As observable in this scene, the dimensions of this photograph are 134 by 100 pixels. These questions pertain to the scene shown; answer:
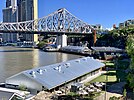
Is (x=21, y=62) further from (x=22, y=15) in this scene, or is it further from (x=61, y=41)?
(x=22, y=15)

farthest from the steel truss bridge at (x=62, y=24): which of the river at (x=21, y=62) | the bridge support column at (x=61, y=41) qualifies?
the river at (x=21, y=62)

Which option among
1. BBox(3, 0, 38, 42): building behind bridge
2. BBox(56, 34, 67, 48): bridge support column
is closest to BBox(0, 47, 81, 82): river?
BBox(56, 34, 67, 48): bridge support column

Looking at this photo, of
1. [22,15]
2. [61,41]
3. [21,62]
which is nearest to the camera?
[21,62]

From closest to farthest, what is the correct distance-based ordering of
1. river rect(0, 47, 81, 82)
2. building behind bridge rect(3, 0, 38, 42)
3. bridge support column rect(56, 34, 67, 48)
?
river rect(0, 47, 81, 82)
bridge support column rect(56, 34, 67, 48)
building behind bridge rect(3, 0, 38, 42)

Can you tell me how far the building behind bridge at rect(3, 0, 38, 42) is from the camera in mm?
121188

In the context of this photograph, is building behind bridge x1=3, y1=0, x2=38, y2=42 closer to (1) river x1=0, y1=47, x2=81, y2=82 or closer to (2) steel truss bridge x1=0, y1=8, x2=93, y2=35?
(2) steel truss bridge x1=0, y1=8, x2=93, y2=35

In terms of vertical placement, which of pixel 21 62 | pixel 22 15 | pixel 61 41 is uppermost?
pixel 22 15

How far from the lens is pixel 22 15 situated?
443 ft

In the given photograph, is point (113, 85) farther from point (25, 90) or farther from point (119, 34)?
point (119, 34)

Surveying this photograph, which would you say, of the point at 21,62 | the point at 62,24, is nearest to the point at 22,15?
the point at 62,24

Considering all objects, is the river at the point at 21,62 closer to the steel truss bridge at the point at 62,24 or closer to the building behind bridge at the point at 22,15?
the steel truss bridge at the point at 62,24

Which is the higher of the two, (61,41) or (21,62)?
(61,41)

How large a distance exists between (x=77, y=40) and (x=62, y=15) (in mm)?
9658

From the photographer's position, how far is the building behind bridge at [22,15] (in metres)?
121
